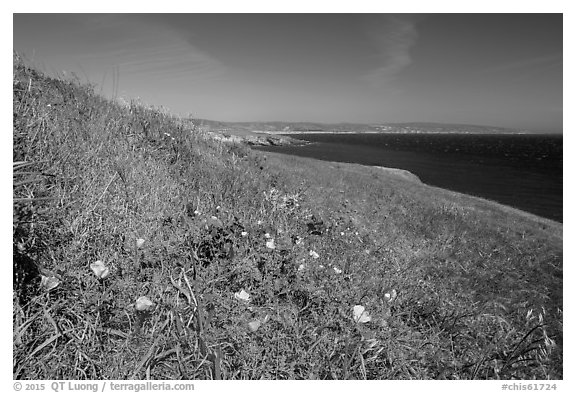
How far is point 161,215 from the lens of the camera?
3600mm

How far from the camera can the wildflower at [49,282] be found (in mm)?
2070

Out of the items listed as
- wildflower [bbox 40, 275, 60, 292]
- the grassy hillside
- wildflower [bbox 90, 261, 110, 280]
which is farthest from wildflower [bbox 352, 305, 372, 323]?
wildflower [bbox 40, 275, 60, 292]

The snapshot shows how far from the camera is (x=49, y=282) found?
2.08 meters

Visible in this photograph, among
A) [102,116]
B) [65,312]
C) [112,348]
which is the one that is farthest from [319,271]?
[102,116]

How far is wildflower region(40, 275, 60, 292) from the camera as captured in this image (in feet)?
6.79

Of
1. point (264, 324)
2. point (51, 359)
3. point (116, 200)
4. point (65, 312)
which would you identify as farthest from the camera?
point (116, 200)

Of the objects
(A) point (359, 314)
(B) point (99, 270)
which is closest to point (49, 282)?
(B) point (99, 270)

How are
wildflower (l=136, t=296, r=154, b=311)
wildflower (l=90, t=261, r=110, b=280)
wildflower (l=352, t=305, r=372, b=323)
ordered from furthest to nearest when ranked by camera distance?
wildflower (l=352, t=305, r=372, b=323), wildflower (l=90, t=261, r=110, b=280), wildflower (l=136, t=296, r=154, b=311)

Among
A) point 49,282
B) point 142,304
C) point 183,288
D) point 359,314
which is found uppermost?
point 49,282

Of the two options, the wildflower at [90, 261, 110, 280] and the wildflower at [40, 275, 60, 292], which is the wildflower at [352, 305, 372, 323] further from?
the wildflower at [40, 275, 60, 292]

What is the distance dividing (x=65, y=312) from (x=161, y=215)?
5.24 ft

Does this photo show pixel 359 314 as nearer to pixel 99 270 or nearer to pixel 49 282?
pixel 99 270

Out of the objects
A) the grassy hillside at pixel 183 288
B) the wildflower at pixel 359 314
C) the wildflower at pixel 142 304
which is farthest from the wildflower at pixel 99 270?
the wildflower at pixel 359 314

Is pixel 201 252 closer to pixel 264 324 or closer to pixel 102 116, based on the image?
pixel 264 324
